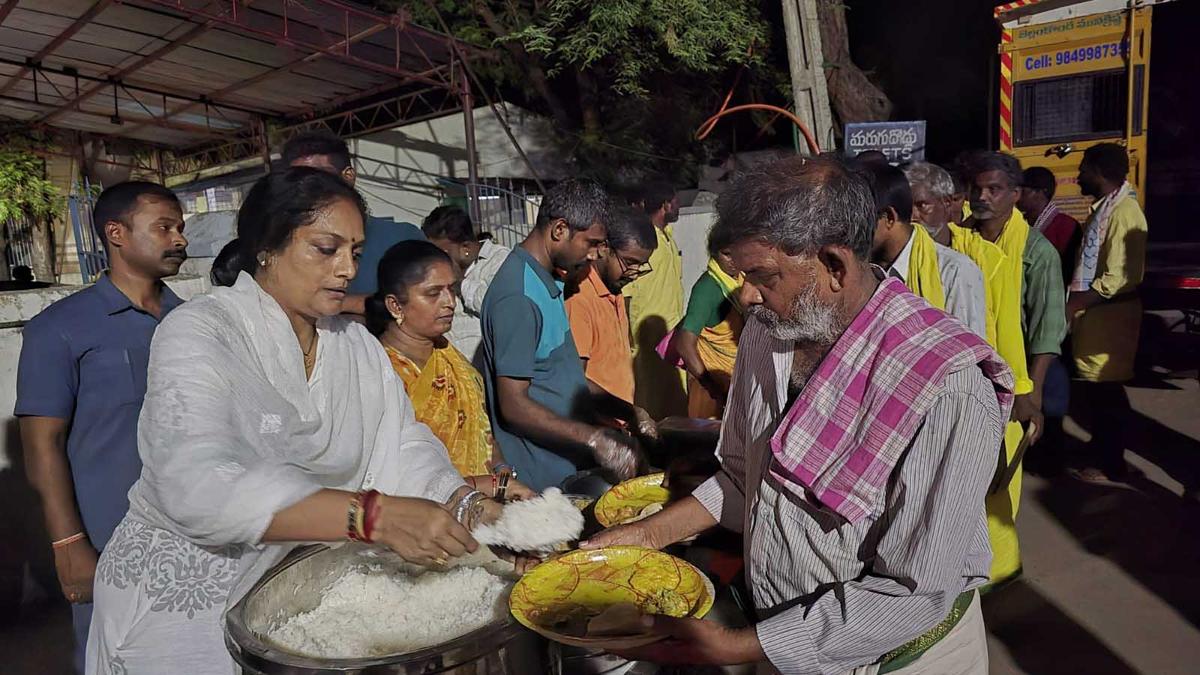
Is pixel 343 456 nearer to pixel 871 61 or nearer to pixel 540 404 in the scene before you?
pixel 540 404

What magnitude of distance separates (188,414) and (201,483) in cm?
14

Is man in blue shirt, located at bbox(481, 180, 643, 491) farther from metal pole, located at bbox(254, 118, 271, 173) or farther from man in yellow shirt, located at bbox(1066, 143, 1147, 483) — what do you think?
metal pole, located at bbox(254, 118, 271, 173)

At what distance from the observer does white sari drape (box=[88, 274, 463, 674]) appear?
4.62 ft

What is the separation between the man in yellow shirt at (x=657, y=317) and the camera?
16.9ft

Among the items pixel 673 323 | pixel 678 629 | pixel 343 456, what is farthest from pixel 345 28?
pixel 678 629

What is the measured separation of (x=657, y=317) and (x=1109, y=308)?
9.97ft

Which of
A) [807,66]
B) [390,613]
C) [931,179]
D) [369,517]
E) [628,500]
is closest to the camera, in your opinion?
[369,517]

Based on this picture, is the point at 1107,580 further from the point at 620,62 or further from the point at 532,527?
the point at 620,62

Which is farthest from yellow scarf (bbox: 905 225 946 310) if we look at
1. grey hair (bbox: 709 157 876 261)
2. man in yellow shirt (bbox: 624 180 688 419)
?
man in yellow shirt (bbox: 624 180 688 419)

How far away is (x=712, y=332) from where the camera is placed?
406 cm

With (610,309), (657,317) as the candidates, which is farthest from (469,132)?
(610,309)

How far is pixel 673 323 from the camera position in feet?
18.4

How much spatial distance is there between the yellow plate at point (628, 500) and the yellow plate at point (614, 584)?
1.73ft

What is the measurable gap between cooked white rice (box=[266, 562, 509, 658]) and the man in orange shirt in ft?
6.29
